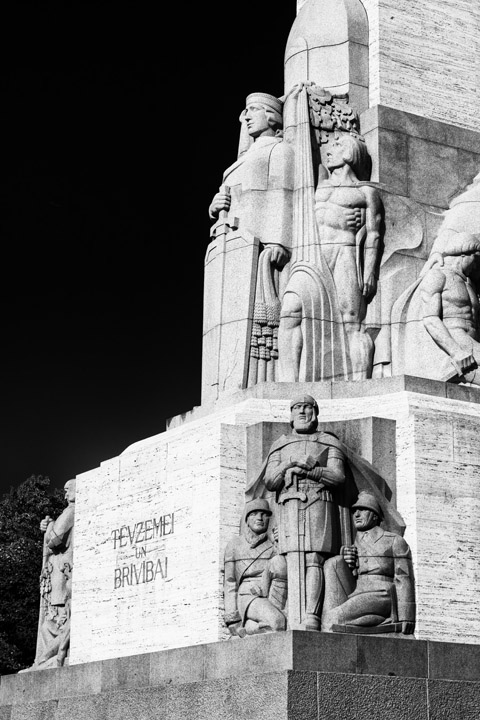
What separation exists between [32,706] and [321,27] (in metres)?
10.5

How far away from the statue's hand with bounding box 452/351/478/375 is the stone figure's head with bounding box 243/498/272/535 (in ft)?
11.2

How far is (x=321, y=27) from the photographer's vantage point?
1997 cm

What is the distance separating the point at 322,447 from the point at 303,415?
0.47 m

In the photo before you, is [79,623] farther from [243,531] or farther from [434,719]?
[434,719]

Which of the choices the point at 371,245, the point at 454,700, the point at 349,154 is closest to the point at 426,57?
the point at 349,154

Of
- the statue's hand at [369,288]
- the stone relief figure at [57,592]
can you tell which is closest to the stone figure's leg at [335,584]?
the statue's hand at [369,288]

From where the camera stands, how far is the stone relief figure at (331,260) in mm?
17422

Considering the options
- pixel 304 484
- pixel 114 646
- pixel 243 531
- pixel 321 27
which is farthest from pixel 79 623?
pixel 321 27

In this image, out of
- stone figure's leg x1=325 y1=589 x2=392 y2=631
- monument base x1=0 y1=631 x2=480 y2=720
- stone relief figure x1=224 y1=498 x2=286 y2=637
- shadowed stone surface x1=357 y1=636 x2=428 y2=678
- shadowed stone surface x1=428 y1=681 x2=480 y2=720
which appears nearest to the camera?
monument base x1=0 y1=631 x2=480 y2=720

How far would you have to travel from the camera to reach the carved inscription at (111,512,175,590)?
15.9m

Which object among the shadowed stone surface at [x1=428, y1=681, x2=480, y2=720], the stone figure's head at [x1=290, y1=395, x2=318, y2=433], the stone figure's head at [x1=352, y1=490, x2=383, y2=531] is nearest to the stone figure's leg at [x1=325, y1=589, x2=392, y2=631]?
the stone figure's head at [x1=352, y1=490, x2=383, y2=531]

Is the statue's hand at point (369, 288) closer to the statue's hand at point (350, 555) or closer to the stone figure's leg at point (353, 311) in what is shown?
the stone figure's leg at point (353, 311)

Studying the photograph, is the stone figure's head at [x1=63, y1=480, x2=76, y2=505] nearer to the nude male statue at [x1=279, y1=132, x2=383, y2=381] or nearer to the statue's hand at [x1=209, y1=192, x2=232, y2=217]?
the nude male statue at [x1=279, y1=132, x2=383, y2=381]

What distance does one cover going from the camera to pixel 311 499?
13969 millimetres
